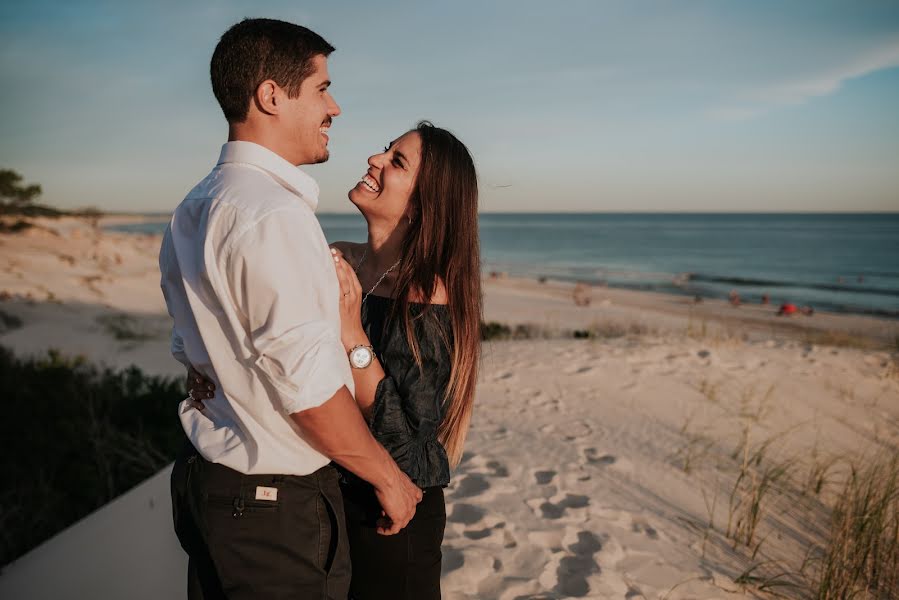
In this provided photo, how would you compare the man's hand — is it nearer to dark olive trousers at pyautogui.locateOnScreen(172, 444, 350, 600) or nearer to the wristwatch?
dark olive trousers at pyautogui.locateOnScreen(172, 444, 350, 600)

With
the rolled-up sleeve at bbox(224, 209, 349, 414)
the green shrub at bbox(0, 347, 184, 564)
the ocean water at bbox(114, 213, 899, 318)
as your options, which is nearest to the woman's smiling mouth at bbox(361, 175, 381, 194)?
the rolled-up sleeve at bbox(224, 209, 349, 414)

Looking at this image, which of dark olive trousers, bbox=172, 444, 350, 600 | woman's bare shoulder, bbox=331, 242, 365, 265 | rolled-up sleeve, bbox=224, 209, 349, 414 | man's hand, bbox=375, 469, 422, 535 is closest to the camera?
rolled-up sleeve, bbox=224, 209, 349, 414

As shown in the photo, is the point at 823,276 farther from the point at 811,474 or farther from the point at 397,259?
the point at 397,259

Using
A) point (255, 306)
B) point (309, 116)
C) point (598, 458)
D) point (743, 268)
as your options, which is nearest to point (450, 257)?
point (309, 116)

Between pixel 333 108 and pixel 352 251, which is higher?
pixel 333 108

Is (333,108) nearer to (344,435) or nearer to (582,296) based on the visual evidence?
(344,435)

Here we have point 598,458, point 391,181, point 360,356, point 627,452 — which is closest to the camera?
point 360,356

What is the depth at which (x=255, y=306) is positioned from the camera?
1408mm

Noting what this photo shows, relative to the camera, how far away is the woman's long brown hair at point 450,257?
216 centimetres

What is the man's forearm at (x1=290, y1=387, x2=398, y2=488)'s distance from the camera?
146cm

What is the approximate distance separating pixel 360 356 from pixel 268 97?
82cm

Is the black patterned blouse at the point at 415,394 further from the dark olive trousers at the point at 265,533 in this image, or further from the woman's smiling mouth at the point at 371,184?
the woman's smiling mouth at the point at 371,184

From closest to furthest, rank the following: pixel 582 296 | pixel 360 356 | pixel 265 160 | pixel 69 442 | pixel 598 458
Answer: pixel 265 160, pixel 360 356, pixel 69 442, pixel 598 458, pixel 582 296

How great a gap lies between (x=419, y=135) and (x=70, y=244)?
88.6 ft
